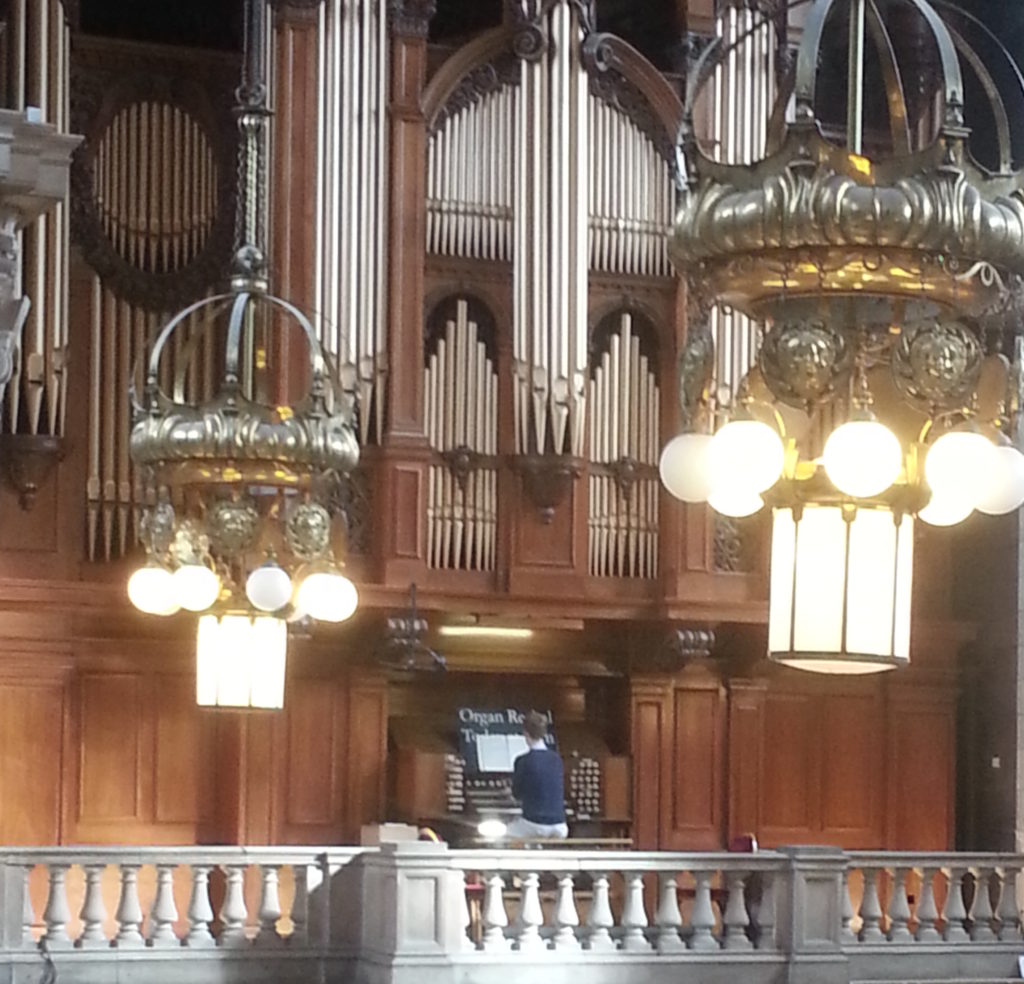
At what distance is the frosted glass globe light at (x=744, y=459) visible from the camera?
7543 mm

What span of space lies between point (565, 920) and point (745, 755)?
15.6 ft

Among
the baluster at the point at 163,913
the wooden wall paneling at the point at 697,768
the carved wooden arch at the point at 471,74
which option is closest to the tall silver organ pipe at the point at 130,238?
the carved wooden arch at the point at 471,74

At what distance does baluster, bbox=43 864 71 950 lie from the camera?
1377 cm

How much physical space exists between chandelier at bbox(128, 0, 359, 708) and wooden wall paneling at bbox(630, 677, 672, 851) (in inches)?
219

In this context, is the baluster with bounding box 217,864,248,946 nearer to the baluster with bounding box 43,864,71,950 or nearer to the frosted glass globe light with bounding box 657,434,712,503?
the baluster with bounding box 43,864,71,950

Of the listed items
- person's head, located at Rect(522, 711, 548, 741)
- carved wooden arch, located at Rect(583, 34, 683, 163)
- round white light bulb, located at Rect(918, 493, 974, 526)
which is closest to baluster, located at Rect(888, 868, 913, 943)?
person's head, located at Rect(522, 711, 548, 741)

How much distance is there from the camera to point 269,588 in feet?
40.0

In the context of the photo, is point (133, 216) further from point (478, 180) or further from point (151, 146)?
point (478, 180)

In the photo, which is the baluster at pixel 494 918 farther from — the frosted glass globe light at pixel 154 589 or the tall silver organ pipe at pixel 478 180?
the tall silver organ pipe at pixel 478 180

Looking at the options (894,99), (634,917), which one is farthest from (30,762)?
(894,99)

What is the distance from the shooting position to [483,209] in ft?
59.1

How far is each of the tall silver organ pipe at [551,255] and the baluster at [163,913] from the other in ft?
15.8

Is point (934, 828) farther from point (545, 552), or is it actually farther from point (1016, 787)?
point (545, 552)

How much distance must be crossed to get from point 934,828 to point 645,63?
581 cm
